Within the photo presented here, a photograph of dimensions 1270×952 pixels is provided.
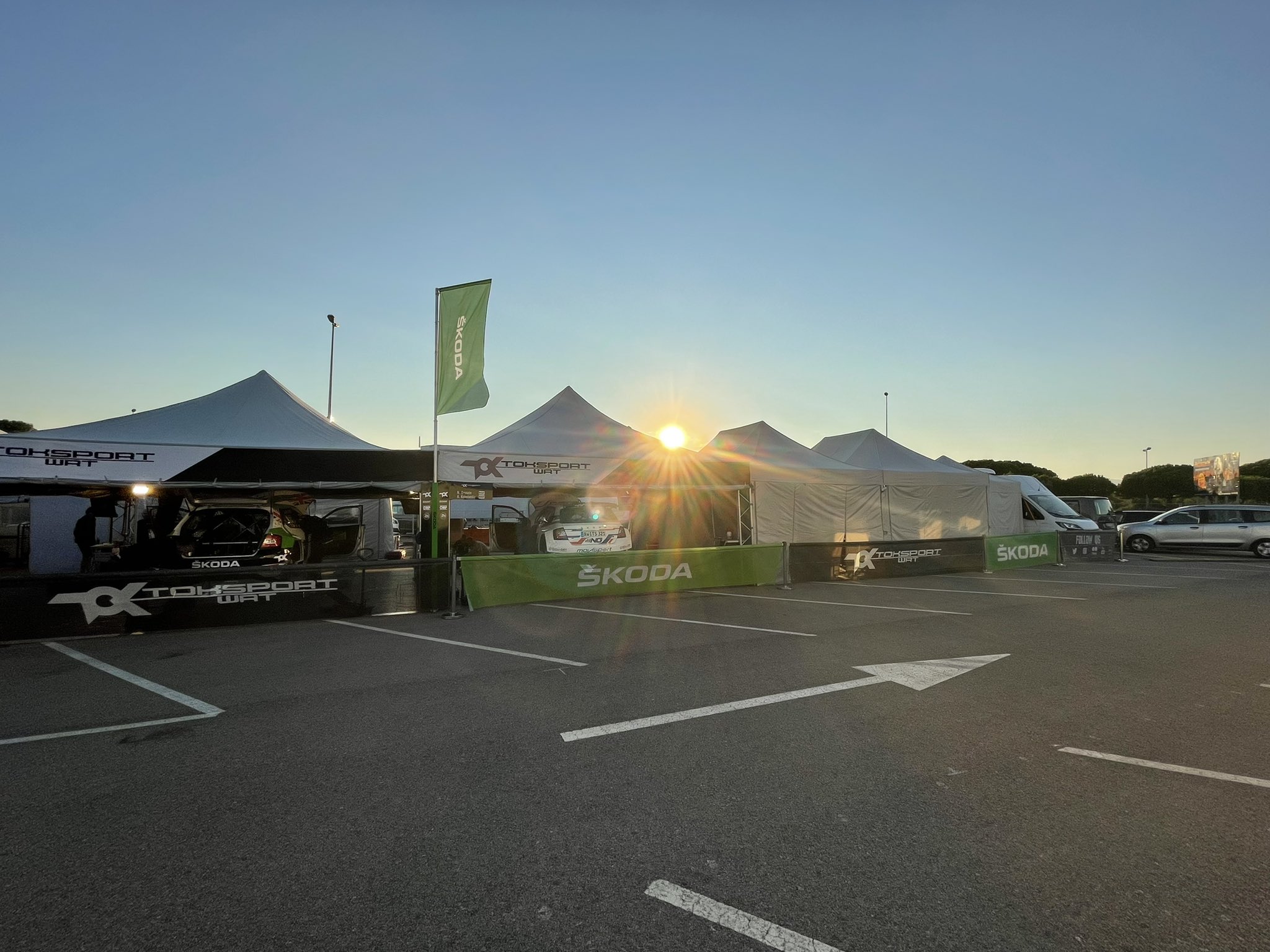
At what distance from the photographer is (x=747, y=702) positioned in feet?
17.4

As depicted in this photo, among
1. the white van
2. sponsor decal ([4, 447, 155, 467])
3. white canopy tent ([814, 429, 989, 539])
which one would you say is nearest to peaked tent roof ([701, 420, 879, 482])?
white canopy tent ([814, 429, 989, 539])

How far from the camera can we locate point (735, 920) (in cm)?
241

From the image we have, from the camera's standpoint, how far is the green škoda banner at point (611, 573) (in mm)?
10938

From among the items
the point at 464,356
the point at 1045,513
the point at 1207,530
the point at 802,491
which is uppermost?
the point at 464,356

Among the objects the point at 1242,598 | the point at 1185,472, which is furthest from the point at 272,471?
the point at 1185,472

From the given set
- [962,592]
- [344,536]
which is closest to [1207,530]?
[962,592]

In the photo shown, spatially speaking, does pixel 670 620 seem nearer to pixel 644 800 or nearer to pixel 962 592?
pixel 644 800

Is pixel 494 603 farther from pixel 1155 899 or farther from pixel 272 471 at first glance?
pixel 1155 899

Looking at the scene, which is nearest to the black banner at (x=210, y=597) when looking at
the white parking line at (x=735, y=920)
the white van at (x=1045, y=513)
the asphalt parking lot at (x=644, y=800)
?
the asphalt parking lot at (x=644, y=800)

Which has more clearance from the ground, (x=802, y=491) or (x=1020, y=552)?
(x=802, y=491)

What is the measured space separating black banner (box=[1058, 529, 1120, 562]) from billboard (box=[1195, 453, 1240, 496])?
3881cm

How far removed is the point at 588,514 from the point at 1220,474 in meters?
56.6

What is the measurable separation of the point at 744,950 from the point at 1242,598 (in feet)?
45.2

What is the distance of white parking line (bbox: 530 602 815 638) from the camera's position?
8.49 metres
